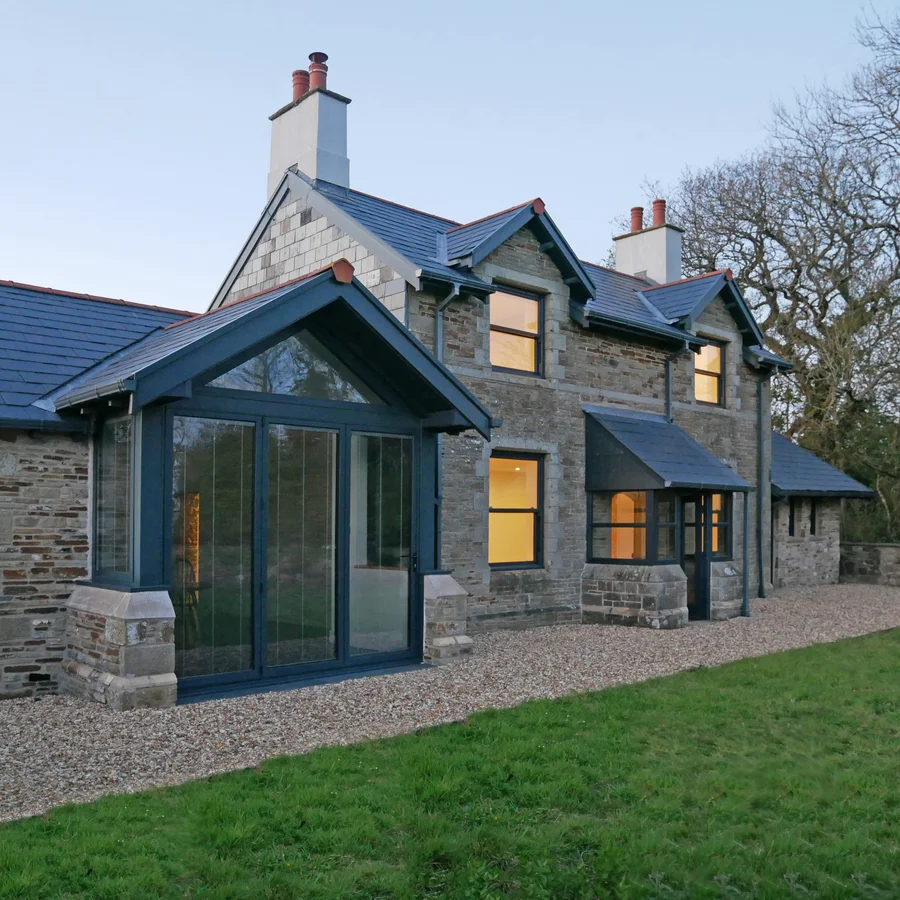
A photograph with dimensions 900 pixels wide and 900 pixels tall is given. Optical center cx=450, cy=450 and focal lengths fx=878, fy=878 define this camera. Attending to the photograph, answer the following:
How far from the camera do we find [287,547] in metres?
9.24

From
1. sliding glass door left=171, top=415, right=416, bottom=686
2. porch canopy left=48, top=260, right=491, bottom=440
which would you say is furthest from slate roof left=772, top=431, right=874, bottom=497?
sliding glass door left=171, top=415, right=416, bottom=686

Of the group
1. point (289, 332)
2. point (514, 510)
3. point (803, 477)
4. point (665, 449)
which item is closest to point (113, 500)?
point (289, 332)

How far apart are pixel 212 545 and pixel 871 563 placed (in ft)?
63.3

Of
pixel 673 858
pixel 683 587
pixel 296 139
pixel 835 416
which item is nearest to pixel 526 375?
pixel 683 587

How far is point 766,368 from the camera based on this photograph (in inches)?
753

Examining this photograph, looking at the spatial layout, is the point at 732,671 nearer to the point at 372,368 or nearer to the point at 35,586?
the point at 372,368

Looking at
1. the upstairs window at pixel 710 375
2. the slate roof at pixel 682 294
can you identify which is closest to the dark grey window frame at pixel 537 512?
the slate roof at pixel 682 294

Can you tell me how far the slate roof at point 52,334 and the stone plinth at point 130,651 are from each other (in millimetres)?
2096

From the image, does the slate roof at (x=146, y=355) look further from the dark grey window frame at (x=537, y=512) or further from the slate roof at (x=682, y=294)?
the slate roof at (x=682, y=294)

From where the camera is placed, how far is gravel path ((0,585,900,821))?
20.1ft

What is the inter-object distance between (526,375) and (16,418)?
25.2 feet

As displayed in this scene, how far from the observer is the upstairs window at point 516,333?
13.7 metres

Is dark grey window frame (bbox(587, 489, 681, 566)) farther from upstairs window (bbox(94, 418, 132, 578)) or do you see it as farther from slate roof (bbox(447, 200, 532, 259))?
upstairs window (bbox(94, 418, 132, 578))

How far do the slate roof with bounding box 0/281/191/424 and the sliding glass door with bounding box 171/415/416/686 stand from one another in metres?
1.79
